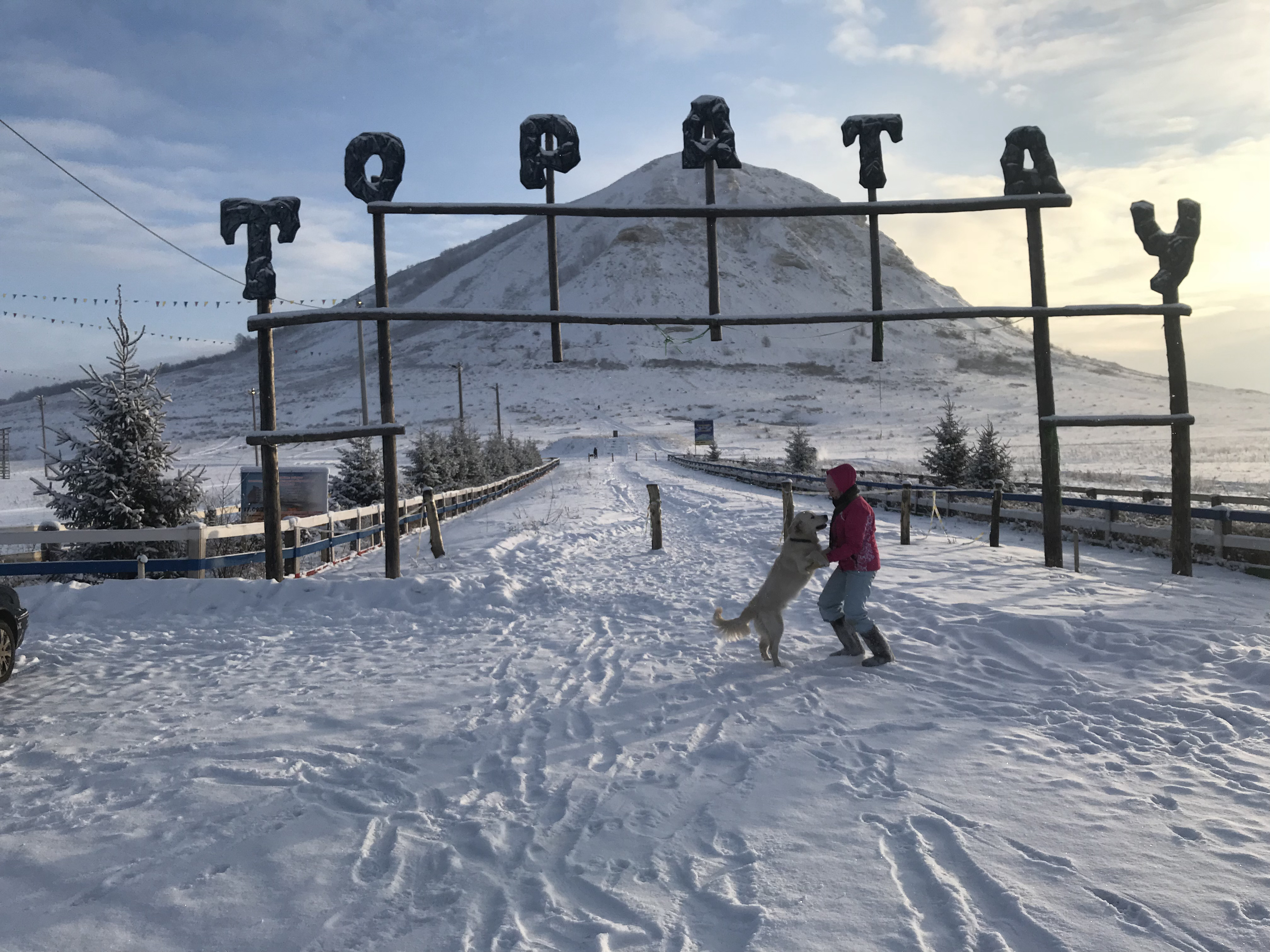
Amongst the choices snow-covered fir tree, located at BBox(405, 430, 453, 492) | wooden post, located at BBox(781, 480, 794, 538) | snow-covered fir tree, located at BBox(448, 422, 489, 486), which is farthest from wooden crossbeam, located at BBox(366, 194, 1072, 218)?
snow-covered fir tree, located at BBox(448, 422, 489, 486)

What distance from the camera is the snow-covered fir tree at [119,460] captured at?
12875mm

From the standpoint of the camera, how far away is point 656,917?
311 cm

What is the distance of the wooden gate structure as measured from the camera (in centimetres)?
955

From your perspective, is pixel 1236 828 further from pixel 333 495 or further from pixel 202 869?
pixel 333 495

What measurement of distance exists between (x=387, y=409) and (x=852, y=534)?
625 cm

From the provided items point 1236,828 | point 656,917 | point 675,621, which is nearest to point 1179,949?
point 1236,828

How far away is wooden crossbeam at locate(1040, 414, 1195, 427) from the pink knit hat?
465 cm

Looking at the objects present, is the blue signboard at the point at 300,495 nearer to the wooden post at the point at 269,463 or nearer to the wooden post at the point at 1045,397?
the wooden post at the point at 269,463

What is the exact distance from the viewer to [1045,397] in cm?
1012

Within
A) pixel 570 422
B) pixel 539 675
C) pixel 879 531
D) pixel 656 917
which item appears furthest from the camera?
pixel 570 422

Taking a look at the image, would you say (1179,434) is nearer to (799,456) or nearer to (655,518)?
(655,518)

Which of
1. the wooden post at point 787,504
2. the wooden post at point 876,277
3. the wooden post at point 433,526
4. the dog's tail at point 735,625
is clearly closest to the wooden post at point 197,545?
the wooden post at point 433,526

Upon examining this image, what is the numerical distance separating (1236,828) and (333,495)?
22.3 meters

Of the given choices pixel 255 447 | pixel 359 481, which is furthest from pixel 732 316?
pixel 255 447
